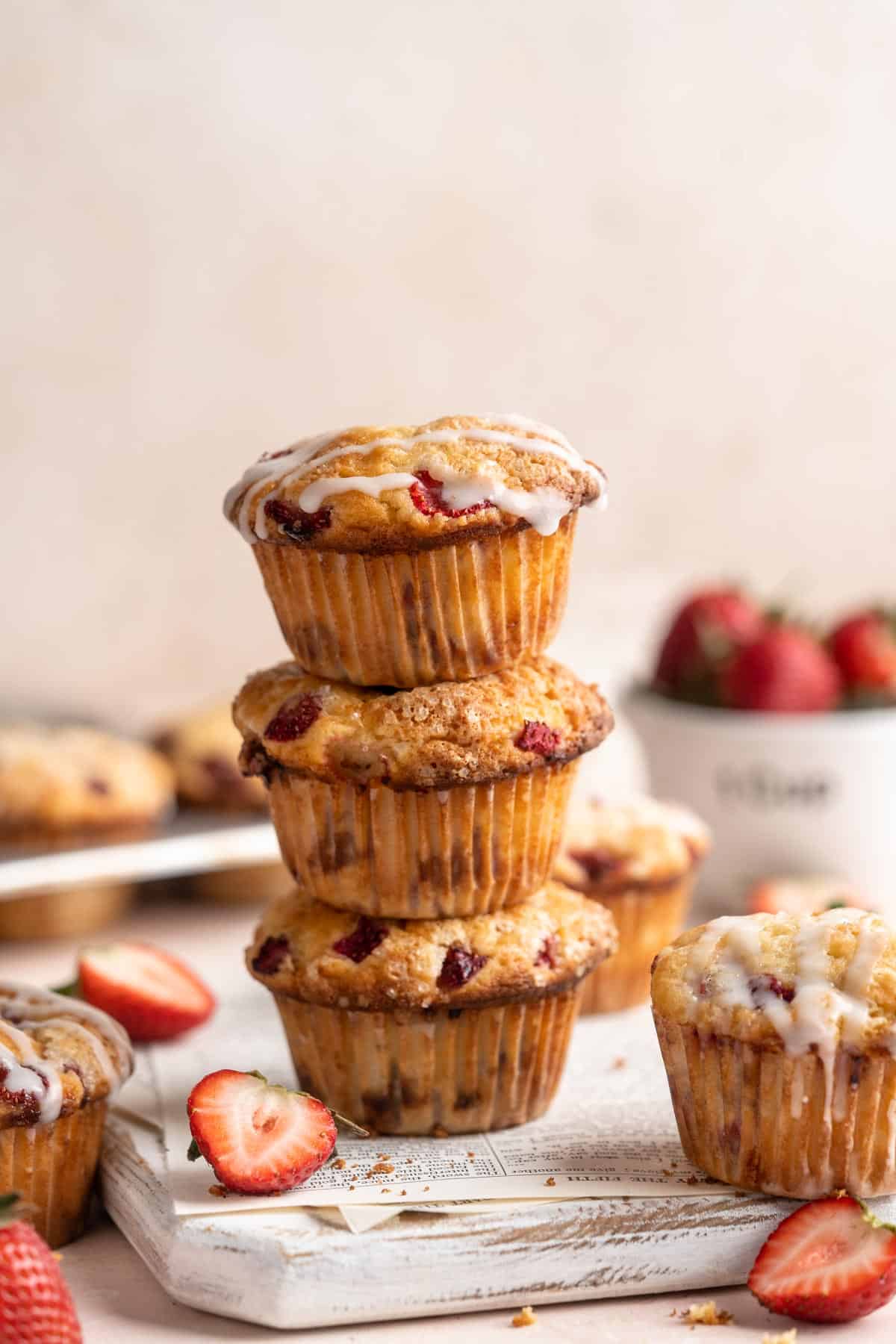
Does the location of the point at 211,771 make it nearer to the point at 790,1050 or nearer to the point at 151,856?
the point at 151,856

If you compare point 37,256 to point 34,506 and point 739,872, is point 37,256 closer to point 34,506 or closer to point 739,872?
point 34,506

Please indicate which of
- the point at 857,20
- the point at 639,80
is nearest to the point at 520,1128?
the point at 639,80

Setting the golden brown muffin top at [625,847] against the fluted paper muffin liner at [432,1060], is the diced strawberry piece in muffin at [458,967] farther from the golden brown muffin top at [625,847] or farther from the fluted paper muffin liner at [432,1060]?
the golden brown muffin top at [625,847]

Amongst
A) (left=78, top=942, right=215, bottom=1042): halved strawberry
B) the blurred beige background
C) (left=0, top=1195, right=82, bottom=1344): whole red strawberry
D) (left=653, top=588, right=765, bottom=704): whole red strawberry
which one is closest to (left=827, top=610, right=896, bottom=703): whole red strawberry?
(left=653, top=588, right=765, bottom=704): whole red strawberry

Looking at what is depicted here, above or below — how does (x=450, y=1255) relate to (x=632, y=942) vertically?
→ above

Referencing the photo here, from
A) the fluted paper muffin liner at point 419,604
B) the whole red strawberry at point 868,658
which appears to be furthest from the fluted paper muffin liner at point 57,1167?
the whole red strawberry at point 868,658

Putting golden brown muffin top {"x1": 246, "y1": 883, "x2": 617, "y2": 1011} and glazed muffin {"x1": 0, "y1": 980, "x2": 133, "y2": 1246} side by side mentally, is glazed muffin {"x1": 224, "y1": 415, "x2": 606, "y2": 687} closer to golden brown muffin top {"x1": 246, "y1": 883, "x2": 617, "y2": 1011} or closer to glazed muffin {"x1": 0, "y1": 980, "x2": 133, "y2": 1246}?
golden brown muffin top {"x1": 246, "y1": 883, "x2": 617, "y2": 1011}

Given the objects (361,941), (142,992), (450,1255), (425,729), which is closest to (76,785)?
(142,992)
